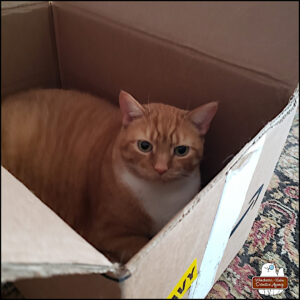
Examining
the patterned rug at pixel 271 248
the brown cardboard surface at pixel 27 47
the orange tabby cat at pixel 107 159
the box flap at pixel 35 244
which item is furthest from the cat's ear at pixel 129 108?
the patterned rug at pixel 271 248

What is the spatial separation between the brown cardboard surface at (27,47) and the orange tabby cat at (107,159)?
7 cm

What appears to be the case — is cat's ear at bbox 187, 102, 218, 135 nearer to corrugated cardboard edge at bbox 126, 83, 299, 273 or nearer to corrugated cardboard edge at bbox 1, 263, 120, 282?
corrugated cardboard edge at bbox 126, 83, 299, 273

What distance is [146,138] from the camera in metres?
0.82

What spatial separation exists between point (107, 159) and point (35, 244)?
0.58m

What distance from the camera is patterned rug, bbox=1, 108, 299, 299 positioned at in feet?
3.22

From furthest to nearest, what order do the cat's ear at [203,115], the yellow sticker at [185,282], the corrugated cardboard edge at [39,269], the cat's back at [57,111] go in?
the cat's back at [57,111] → the cat's ear at [203,115] → the yellow sticker at [185,282] → the corrugated cardboard edge at [39,269]

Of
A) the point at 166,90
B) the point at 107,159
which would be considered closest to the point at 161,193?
the point at 107,159

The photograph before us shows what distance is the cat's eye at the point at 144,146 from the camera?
2.71 feet

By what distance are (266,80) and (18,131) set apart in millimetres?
607

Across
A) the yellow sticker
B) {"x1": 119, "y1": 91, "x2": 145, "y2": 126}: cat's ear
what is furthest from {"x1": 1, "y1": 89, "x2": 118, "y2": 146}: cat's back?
the yellow sticker

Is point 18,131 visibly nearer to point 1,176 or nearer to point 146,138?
point 146,138

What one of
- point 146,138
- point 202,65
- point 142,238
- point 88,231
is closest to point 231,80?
point 202,65

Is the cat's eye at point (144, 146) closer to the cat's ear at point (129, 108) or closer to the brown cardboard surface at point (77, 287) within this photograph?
the cat's ear at point (129, 108)

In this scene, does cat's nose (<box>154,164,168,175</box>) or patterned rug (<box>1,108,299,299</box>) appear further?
patterned rug (<box>1,108,299,299</box>)
